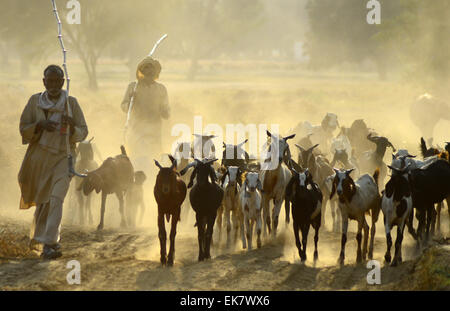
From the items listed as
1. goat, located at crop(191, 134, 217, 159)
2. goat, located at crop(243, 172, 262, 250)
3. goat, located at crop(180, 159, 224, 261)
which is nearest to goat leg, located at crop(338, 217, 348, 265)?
goat, located at crop(243, 172, 262, 250)

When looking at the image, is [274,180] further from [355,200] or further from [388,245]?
[388,245]

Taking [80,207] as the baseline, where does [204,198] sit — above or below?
above

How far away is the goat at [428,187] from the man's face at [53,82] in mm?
6263

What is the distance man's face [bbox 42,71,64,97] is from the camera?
12773 millimetres

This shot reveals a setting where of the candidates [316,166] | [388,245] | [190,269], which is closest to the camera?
[190,269]

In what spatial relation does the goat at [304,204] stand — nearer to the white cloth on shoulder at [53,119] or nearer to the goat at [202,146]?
the white cloth on shoulder at [53,119]

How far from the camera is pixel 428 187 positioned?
47.9 feet

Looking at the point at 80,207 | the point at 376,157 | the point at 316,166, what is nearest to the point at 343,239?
the point at 316,166

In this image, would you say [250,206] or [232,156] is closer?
[250,206]

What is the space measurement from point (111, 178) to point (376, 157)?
20.8 ft

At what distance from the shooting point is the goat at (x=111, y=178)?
1838cm
